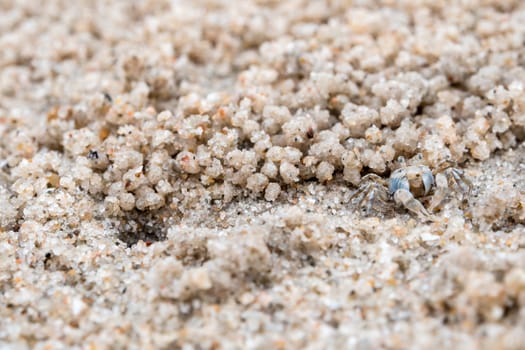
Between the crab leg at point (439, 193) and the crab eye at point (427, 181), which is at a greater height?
the crab eye at point (427, 181)

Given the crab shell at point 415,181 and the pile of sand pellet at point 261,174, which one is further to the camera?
the crab shell at point 415,181

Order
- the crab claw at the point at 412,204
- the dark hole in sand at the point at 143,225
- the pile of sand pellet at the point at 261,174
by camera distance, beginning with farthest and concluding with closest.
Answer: the dark hole in sand at the point at 143,225 → the crab claw at the point at 412,204 → the pile of sand pellet at the point at 261,174

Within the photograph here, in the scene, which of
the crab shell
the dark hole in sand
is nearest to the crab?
the crab shell

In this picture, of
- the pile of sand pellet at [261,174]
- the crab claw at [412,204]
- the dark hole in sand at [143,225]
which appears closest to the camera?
the pile of sand pellet at [261,174]

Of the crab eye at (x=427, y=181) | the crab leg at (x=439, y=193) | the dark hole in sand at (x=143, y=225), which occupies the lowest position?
the dark hole in sand at (x=143, y=225)

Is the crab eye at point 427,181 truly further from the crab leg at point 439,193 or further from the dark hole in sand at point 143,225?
the dark hole in sand at point 143,225

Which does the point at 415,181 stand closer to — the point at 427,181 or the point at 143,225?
the point at 427,181

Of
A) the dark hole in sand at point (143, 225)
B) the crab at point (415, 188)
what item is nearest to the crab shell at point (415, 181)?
the crab at point (415, 188)

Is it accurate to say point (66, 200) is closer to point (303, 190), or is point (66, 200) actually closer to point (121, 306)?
point (121, 306)
